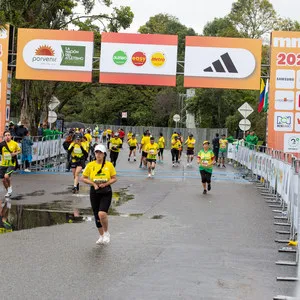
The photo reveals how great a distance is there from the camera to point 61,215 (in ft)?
46.9

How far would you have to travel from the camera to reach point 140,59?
27.0 meters

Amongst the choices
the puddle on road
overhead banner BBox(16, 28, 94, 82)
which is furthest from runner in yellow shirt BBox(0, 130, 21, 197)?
overhead banner BBox(16, 28, 94, 82)

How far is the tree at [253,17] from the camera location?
248 ft

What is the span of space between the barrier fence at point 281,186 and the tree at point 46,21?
30.8 feet

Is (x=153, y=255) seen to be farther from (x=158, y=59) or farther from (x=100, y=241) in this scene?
(x=158, y=59)

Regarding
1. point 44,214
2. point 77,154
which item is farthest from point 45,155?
point 44,214

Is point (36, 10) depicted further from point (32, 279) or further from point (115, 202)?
point (32, 279)

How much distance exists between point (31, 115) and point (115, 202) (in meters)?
18.9

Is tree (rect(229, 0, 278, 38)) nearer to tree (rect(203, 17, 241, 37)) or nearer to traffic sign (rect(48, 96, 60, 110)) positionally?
tree (rect(203, 17, 241, 37))

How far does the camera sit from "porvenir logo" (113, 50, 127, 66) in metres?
27.1

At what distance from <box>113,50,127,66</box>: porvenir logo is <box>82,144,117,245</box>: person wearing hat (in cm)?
1637

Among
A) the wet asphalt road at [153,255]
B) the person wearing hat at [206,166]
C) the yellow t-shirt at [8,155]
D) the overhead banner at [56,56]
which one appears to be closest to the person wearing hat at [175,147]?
the overhead banner at [56,56]

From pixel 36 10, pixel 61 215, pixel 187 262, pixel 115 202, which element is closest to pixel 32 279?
pixel 187 262

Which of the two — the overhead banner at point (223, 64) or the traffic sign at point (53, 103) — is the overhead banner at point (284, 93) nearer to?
the overhead banner at point (223, 64)
